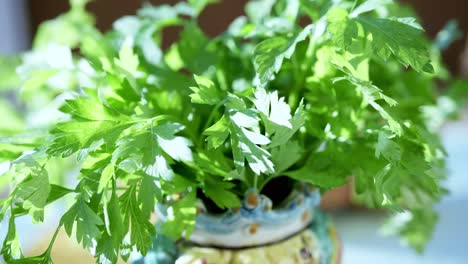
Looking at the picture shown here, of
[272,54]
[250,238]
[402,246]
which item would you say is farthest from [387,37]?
[402,246]

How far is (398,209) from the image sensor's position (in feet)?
1.51

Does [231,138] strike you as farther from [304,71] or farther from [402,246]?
[402,246]

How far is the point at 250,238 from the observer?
0.57m

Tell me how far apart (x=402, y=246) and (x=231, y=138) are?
1.90 feet

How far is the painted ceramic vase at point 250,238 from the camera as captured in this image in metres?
0.55

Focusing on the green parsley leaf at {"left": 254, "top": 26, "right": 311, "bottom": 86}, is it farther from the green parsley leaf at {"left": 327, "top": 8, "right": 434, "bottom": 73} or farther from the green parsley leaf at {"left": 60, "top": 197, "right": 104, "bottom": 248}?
the green parsley leaf at {"left": 60, "top": 197, "right": 104, "bottom": 248}

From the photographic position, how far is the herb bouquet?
460mm

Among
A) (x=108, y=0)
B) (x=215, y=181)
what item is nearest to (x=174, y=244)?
(x=215, y=181)

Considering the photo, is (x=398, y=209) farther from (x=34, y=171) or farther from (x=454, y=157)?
(x=454, y=157)

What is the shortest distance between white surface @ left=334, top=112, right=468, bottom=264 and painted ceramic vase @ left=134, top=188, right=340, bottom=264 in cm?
35

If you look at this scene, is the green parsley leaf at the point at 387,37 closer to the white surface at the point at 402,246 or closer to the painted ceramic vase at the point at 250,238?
the painted ceramic vase at the point at 250,238


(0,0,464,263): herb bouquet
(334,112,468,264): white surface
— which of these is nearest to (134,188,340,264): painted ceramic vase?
(0,0,464,263): herb bouquet

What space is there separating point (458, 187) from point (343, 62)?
76cm

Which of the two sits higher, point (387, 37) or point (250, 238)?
point (387, 37)
